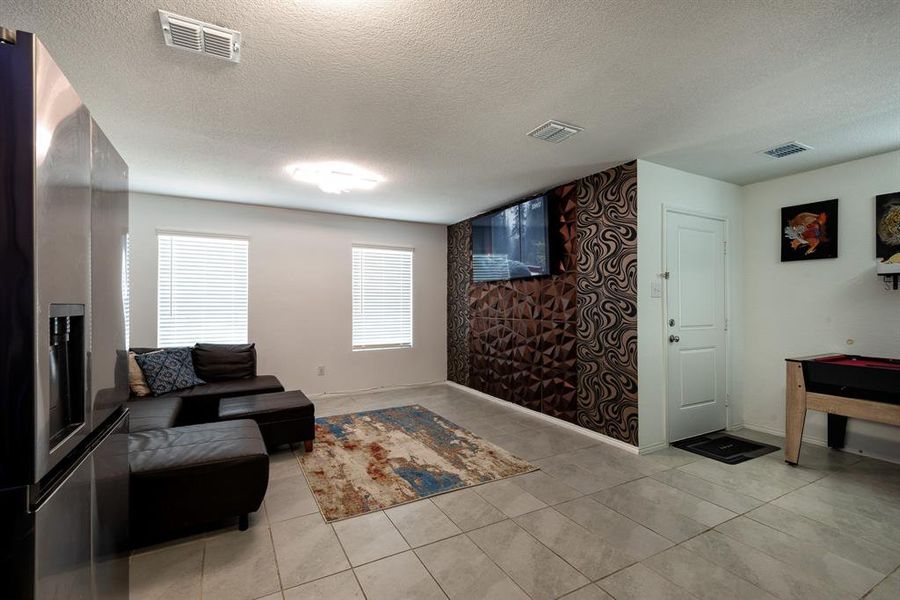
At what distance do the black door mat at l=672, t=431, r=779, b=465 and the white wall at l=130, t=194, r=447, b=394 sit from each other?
374 centimetres

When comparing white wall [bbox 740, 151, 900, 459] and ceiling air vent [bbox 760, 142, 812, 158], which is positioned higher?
ceiling air vent [bbox 760, 142, 812, 158]

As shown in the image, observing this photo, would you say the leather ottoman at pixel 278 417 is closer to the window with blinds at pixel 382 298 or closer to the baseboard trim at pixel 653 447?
the window with blinds at pixel 382 298

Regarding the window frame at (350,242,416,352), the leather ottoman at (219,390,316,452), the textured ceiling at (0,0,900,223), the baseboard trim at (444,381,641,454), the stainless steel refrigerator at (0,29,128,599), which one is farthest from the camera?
the window frame at (350,242,416,352)

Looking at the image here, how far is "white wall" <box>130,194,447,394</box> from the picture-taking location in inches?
180

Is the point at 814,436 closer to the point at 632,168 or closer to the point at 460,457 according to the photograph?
the point at 632,168

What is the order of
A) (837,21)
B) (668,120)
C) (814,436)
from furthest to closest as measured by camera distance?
(814,436) → (668,120) → (837,21)

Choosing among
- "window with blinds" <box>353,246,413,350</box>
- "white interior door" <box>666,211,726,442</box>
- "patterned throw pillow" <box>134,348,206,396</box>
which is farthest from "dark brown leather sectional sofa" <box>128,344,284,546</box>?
"white interior door" <box>666,211,726,442</box>

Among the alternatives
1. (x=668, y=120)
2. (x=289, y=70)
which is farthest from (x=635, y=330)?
(x=289, y=70)

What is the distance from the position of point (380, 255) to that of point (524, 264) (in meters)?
2.33

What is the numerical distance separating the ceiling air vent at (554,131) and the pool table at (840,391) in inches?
101

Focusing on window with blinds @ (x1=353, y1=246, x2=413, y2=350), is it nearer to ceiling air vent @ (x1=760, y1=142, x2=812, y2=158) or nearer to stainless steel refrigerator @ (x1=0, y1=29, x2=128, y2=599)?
ceiling air vent @ (x1=760, y1=142, x2=812, y2=158)

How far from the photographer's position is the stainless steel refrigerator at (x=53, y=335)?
72cm

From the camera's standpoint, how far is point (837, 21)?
1737 millimetres

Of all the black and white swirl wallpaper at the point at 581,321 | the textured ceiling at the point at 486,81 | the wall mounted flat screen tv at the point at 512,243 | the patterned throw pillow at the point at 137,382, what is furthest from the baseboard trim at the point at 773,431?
the patterned throw pillow at the point at 137,382
